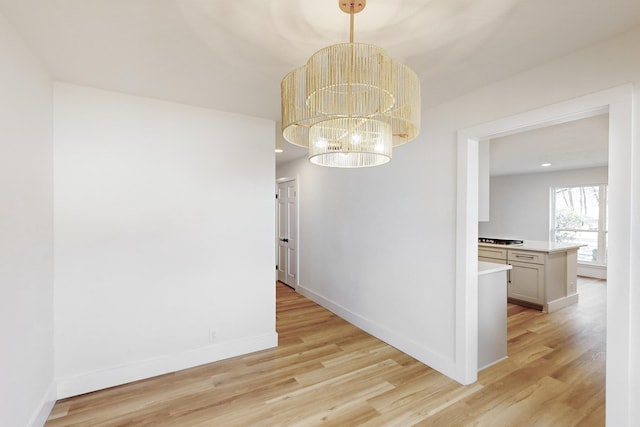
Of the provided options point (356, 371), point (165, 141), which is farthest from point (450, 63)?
point (356, 371)

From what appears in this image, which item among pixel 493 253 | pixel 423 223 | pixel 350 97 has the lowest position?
pixel 493 253

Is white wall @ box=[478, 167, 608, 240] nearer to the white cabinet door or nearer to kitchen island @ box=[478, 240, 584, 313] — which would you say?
kitchen island @ box=[478, 240, 584, 313]

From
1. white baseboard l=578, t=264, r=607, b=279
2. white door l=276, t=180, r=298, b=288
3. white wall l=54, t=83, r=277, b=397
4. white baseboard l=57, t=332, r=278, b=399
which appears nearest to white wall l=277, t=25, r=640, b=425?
white door l=276, t=180, r=298, b=288

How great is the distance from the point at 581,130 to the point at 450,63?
272 cm

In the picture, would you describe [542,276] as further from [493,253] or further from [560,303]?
[493,253]

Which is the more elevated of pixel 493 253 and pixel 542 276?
pixel 493 253

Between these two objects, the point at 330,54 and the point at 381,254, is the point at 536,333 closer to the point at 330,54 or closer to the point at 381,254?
the point at 381,254

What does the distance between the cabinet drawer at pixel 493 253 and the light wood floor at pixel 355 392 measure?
1682mm

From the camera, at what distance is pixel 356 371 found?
2.69 metres

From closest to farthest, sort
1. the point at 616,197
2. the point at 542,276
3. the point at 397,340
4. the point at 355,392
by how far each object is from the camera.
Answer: the point at 616,197
the point at 355,392
the point at 397,340
the point at 542,276

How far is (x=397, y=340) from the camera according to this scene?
3.13 metres

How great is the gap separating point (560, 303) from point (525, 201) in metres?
3.78

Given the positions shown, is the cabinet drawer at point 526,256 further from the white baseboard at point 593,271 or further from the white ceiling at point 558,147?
the white baseboard at point 593,271

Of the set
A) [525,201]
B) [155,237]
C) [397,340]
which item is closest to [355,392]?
[397,340]
